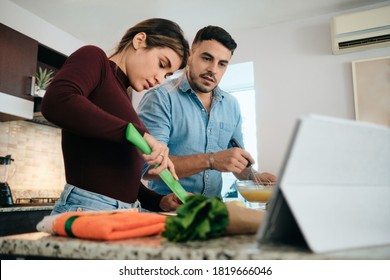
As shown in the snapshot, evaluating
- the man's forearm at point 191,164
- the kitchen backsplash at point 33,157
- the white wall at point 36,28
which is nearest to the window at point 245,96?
the white wall at point 36,28

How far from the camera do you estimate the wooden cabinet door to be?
8.55 feet

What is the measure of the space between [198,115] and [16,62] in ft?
6.13

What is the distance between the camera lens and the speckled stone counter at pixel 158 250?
1.29ft

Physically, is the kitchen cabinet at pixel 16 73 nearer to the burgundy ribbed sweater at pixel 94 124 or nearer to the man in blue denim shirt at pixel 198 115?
the man in blue denim shirt at pixel 198 115

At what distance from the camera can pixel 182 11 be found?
2975 millimetres

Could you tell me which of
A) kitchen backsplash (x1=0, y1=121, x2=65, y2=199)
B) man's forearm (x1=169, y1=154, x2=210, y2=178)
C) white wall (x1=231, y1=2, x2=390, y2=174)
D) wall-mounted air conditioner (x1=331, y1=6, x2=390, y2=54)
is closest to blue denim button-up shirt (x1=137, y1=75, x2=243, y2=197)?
man's forearm (x1=169, y1=154, x2=210, y2=178)

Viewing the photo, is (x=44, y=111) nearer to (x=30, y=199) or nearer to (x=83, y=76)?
(x=83, y=76)

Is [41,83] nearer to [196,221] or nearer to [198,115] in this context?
[198,115]

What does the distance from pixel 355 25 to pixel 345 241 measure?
8.97ft

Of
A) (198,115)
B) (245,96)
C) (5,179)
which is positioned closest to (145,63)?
(198,115)

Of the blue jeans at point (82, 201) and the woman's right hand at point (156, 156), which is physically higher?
the woman's right hand at point (156, 156)

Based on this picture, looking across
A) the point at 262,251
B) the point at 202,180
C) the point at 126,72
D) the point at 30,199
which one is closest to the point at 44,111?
the point at 126,72

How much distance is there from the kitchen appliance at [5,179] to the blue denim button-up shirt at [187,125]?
4.79 ft
